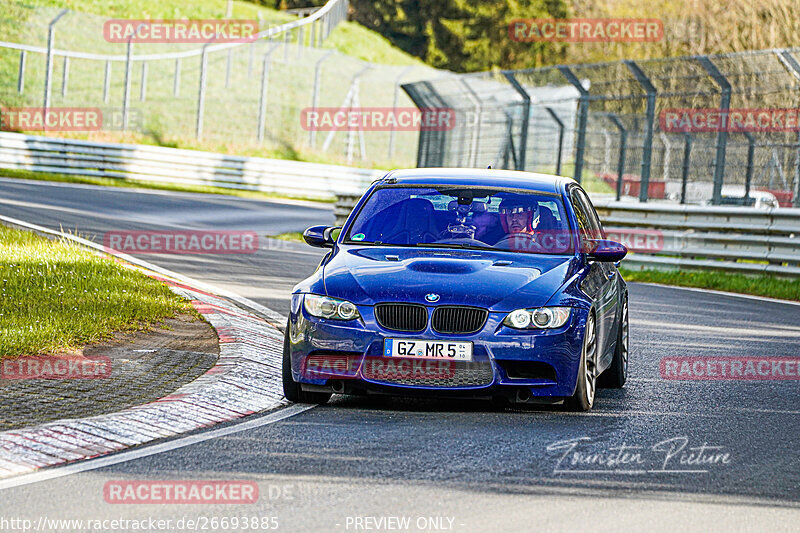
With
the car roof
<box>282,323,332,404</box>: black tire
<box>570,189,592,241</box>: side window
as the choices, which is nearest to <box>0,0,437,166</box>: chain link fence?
the car roof

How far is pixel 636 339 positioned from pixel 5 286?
5.60m

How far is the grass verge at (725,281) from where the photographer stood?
1719 centimetres

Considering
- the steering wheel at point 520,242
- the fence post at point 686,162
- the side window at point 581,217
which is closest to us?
the steering wheel at point 520,242

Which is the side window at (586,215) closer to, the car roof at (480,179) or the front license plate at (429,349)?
the car roof at (480,179)

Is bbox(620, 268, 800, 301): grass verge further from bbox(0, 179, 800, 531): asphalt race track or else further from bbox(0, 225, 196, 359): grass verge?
bbox(0, 225, 196, 359): grass verge

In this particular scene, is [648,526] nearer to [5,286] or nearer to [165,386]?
[165,386]

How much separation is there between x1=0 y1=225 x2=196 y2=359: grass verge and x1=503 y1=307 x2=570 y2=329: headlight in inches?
128

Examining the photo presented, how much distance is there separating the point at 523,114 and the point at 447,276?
660 inches

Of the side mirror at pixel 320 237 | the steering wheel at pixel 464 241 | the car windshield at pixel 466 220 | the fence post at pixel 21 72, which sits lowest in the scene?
the side mirror at pixel 320 237

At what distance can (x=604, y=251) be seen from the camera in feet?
28.3

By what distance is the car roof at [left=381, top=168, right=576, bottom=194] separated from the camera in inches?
358

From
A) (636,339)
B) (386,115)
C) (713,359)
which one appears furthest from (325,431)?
(386,115)

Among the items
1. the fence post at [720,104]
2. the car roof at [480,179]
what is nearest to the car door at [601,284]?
the car roof at [480,179]

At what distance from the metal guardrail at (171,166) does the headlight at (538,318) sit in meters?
25.3
